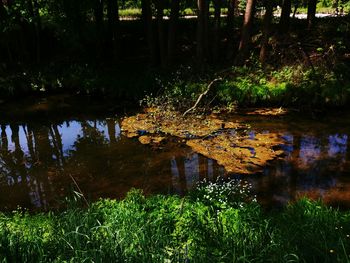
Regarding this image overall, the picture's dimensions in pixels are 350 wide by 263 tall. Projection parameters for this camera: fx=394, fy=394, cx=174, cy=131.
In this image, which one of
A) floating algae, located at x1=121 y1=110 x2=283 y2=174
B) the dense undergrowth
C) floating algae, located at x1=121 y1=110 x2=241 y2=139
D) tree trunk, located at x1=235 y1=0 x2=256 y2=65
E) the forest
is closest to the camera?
the forest

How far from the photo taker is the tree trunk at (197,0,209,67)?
48.3 ft

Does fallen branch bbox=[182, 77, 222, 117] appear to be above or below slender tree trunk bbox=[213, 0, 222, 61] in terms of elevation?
below

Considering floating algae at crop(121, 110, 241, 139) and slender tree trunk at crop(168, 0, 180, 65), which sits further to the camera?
slender tree trunk at crop(168, 0, 180, 65)

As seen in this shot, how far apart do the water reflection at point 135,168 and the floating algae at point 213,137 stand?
28 cm

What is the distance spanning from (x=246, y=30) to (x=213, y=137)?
18.8 ft

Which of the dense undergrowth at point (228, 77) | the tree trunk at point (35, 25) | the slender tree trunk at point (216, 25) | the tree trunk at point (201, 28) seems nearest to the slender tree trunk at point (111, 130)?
the dense undergrowth at point (228, 77)

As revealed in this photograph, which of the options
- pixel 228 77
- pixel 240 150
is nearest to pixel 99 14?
pixel 228 77

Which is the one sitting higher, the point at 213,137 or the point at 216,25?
the point at 216,25

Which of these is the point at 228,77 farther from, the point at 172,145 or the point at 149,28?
the point at 172,145

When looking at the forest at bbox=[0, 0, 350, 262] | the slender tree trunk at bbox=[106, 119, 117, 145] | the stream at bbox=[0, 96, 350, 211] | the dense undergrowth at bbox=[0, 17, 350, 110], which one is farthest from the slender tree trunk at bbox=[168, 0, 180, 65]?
the stream at bbox=[0, 96, 350, 211]

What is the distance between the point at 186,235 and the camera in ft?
16.6

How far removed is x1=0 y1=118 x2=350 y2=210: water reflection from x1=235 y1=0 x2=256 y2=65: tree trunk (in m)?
4.20

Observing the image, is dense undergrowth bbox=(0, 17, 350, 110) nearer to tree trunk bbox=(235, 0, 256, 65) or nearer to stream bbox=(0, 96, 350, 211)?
tree trunk bbox=(235, 0, 256, 65)

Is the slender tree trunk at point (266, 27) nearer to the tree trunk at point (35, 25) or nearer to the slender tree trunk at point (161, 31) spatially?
the slender tree trunk at point (161, 31)
